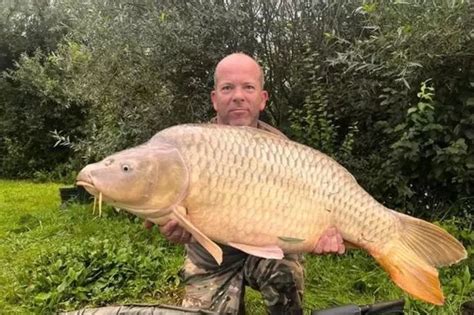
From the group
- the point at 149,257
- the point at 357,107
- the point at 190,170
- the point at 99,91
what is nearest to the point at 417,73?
the point at 357,107

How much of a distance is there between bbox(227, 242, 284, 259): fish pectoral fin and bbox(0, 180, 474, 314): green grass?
94 cm

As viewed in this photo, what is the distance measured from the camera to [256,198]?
147 cm

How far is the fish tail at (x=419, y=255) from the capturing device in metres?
1.58

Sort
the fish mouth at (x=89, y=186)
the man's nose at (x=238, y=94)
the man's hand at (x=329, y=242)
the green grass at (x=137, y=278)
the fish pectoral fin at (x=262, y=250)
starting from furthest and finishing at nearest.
Result: the green grass at (x=137, y=278)
the man's nose at (x=238, y=94)
the man's hand at (x=329, y=242)
the fish pectoral fin at (x=262, y=250)
the fish mouth at (x=89, y=186)

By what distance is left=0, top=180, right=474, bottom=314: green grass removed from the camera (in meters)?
2.64

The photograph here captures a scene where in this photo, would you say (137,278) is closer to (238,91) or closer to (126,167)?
(238,91)

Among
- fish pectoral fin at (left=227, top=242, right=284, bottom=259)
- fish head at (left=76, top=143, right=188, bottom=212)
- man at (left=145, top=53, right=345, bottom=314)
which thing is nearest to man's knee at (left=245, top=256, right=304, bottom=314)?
man at (left=145, top=53, right=345, bottom=314)

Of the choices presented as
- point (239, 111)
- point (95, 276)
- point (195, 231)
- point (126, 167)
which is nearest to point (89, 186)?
point (126, 167)

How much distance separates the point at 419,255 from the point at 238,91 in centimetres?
76

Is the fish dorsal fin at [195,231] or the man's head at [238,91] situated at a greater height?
the man's head at [238,91]

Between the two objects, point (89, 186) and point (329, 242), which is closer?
point (89, 186)

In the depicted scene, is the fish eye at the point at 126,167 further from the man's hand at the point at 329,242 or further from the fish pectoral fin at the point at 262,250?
the man's hand at the point at 329,242

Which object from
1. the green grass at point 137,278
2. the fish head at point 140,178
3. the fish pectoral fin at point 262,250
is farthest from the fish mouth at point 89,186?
the green grass at point 137,278

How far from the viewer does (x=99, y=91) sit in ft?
14.2
